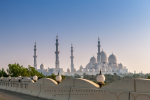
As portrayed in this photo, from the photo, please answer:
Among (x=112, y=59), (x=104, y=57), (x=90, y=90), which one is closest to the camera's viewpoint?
(x=90, y=90)

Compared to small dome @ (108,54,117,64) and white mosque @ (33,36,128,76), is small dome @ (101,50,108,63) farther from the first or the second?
small dome @ (108,54,117,64)

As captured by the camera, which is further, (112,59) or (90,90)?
(112,59)

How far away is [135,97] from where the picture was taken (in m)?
8.70

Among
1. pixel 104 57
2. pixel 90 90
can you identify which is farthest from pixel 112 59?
pixel 90 90

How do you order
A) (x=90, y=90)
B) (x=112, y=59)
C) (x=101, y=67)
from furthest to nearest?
(x=112, y=59) → (x=101, y=67) → (x=90, y=90)

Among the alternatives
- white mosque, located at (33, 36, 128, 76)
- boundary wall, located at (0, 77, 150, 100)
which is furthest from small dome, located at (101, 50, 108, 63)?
boundary wall, located at (0, 77, 150, 100)

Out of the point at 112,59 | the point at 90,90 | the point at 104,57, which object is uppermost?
the point at 104,57

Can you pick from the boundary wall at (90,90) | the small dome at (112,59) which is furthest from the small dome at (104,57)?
the boundary wall at (90,90)

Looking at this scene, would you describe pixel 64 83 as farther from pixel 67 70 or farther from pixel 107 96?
pixel 67 70

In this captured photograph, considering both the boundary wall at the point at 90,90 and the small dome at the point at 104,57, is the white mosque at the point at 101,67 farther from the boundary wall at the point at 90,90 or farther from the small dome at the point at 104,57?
the boundary wall at the point at 90,90

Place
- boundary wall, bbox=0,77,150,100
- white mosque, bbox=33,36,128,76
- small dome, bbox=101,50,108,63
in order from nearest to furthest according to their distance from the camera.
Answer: boundary wall, bbox=0,77,150,100, white mosque, bbox=33,36,128,76, small dome, bbox=101,50,108,63

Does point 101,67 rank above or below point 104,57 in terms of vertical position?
below

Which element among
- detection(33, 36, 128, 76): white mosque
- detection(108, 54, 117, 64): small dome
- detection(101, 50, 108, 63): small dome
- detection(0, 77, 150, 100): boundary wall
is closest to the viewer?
→ detection(0, 77, 150, 100): boundary wall

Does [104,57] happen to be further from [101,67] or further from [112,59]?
[101,67]
